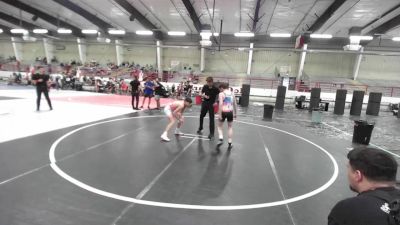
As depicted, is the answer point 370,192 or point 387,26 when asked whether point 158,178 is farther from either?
point 387,26

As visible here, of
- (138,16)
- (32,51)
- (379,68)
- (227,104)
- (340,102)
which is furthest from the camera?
(32,51)

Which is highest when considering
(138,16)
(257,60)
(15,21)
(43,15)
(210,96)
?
(43,15)

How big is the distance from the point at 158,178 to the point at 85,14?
24.6m

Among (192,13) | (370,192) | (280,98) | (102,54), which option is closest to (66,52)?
(102,54)

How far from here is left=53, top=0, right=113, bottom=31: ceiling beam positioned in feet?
75.2

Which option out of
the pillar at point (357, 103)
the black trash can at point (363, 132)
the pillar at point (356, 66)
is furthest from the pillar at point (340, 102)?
the pillar at point (356, 66)

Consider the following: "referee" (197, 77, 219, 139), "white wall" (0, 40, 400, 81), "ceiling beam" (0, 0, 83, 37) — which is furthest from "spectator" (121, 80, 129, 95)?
"referee" (197, 77, 219, 139)

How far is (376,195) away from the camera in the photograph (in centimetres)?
137

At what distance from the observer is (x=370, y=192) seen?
1.42 meters

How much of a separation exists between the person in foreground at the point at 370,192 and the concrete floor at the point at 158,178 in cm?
223

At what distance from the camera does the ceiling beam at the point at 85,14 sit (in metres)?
22.9

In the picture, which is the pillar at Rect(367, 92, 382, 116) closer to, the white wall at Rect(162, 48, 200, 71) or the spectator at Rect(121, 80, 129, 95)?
the white wall at Rect(162, 48, 200, 71)

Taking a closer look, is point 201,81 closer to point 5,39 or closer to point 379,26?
point 379,26

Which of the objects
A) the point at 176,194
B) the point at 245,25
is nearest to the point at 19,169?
the point at 176,194
